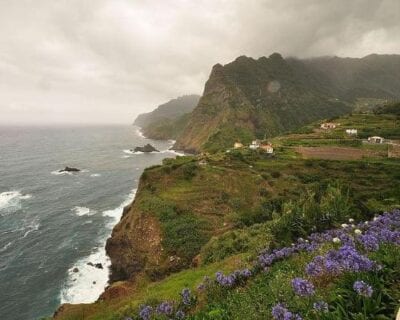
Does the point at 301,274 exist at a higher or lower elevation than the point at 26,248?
higher

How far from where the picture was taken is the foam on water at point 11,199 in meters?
73.9

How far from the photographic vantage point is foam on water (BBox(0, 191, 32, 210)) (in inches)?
2911

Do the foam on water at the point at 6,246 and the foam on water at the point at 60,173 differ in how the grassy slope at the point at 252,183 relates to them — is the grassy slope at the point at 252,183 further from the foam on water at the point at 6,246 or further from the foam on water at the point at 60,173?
the foam on water at the point at 60,173

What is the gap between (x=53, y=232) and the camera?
60.3 m

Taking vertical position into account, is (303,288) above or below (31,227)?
above

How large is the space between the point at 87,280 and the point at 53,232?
19.3 m

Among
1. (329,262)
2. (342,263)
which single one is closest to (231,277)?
(329,262)

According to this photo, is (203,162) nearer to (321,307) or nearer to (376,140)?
(376,140)

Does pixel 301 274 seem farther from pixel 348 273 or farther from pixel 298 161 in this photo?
pixel 298 161

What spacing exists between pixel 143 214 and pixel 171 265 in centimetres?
1454

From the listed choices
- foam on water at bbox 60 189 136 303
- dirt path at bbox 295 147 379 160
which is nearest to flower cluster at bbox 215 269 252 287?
foam on water at bbox 60 189 136 303

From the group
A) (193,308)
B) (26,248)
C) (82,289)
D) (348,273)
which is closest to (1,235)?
(26,248)

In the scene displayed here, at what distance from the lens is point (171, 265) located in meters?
43.9

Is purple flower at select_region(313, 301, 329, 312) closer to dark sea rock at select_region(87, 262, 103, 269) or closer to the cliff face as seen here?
the cliff face
